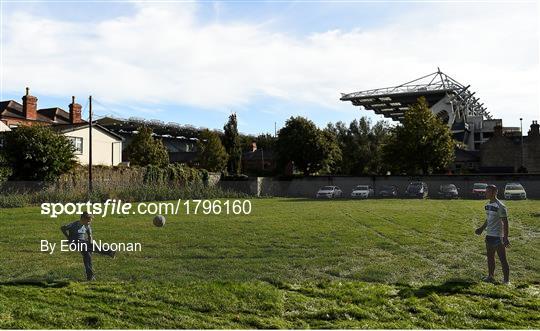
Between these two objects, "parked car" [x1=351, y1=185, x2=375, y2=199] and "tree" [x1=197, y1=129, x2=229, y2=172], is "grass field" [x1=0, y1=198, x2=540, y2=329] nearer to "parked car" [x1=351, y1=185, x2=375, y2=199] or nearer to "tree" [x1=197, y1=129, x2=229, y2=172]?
"parked car" [x1=351, y1=185, x2=375, y2=199]

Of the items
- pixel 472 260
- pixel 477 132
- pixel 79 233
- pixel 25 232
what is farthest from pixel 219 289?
pixel 477 132

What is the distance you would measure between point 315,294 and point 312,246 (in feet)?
11.6

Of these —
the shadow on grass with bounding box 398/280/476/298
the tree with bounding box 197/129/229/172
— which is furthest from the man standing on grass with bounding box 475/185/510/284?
the tree with bounding box 197/129/229/172

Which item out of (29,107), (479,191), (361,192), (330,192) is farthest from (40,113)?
(479,191)

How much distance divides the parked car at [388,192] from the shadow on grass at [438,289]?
109 feet

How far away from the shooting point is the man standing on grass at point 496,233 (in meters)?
9.55

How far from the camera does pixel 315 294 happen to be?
8.87 m

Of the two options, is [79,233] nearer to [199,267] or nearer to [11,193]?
[199,267]

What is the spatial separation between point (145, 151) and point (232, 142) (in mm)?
15085

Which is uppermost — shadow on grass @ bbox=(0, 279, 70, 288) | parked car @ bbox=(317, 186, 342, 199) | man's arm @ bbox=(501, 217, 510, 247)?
man's arm @ bbox=(501, 217, 510, 247)

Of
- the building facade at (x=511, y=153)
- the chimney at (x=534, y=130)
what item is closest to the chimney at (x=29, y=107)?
the building facade at (x=511, y=153)

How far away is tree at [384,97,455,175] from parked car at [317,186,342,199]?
24.6 feet

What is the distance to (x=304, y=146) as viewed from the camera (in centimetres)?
5909

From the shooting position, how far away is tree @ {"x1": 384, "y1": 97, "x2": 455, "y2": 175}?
1911 inches
